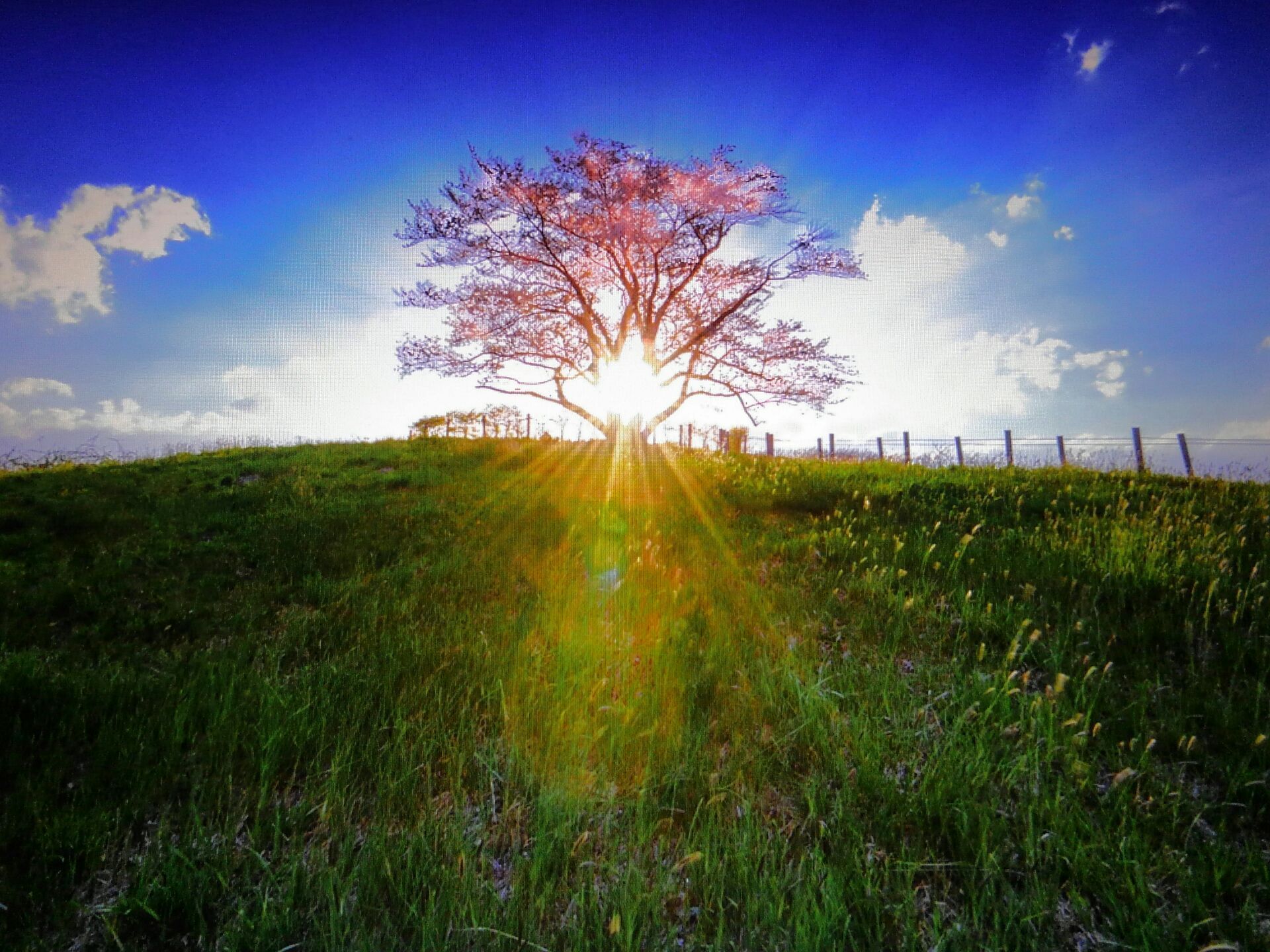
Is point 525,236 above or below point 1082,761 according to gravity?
above

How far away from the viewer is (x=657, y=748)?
298 centimetres

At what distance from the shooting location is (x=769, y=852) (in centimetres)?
231

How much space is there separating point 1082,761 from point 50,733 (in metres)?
5.59

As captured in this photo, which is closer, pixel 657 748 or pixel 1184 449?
pixel 657 748

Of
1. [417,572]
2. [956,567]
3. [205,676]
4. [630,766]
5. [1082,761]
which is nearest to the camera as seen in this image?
[1082,761]

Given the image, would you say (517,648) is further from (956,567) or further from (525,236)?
(525,236)

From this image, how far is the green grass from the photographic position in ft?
7.03

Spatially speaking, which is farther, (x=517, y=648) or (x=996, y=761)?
(x=517, y=648)

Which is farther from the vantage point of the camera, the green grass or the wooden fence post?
the wooden fence post

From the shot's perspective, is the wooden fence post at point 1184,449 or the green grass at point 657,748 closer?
the green grass at point 657,748

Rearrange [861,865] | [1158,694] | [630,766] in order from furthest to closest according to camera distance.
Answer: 1. [1158,694]
2. [630,766]
3. [861,865]

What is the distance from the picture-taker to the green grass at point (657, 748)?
2.14 metres

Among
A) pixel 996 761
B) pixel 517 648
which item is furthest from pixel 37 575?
pixel 996 761

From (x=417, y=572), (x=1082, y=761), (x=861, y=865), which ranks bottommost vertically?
(x=861, y=865)
